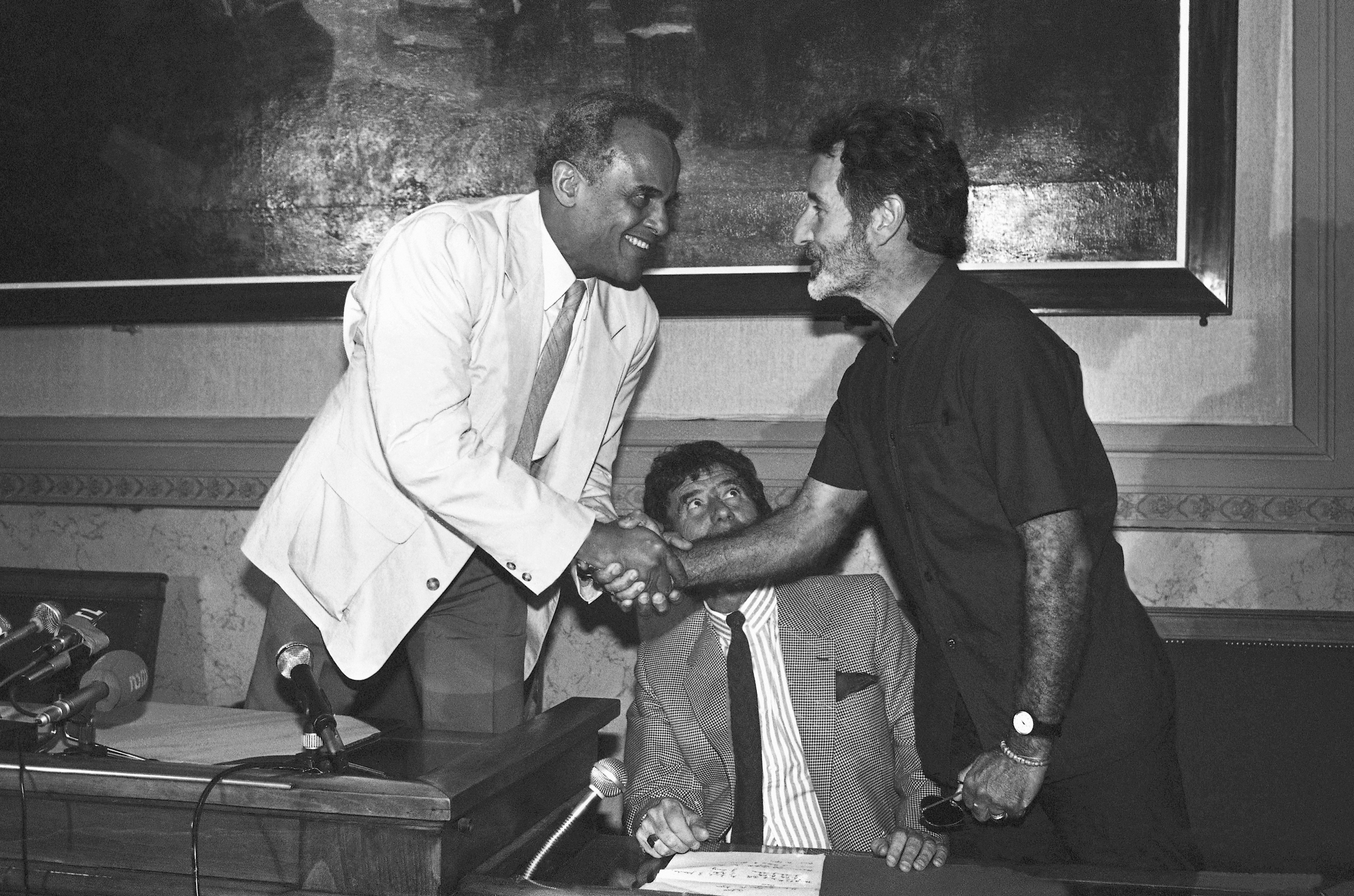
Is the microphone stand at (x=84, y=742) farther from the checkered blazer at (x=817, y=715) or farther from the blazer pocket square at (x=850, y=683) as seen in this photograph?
the blazer pocket square at (x=850, y=683)

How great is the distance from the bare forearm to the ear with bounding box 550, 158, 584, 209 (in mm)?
1310

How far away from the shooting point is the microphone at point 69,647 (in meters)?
1.91

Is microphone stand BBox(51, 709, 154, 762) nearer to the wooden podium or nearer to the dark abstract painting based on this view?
the wooden podium

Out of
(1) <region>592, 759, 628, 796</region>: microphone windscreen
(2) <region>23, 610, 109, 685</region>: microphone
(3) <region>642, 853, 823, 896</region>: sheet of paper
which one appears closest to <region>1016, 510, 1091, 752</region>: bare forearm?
(3) <region>642, 853, 823, 896</region>: sheet of paper

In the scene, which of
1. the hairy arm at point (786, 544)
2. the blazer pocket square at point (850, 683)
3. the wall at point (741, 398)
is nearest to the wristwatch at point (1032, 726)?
the blazer pocket square at point (850, 683)

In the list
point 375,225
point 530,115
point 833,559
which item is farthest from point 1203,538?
point 375,225

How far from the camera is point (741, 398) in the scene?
3.44 meters

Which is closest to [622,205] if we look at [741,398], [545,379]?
[545,379]

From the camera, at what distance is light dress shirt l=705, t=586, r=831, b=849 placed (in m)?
2.49

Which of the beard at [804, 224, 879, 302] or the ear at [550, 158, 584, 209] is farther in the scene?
the ear at [550, 158, 584, 209]

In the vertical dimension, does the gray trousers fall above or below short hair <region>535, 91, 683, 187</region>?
below

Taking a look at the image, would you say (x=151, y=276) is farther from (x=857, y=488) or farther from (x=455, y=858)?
(x=455, y=858)

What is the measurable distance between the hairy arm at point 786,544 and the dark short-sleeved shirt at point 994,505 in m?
0.31

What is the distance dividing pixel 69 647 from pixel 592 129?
4.96 ft
